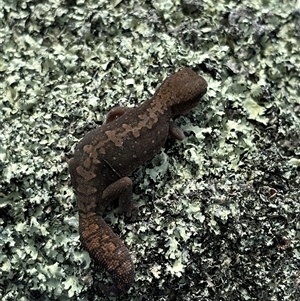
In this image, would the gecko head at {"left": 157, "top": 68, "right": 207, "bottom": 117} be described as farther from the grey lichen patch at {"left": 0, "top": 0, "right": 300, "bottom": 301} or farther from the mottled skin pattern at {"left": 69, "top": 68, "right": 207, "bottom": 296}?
the grey lichen patch at {"left": 0, "top": 0, "right": 300, "bottom": 301}

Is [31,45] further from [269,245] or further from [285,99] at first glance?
[269,245]

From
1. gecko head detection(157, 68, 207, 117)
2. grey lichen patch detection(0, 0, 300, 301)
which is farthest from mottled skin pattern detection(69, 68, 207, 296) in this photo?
grey lichen patch detection(0, 0, 300, 301)

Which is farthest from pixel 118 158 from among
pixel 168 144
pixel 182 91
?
pixel 182 91

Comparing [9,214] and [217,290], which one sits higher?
[9,214]

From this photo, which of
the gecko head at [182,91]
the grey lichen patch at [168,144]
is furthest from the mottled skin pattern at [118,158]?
the grey lichen patch at [168,144]

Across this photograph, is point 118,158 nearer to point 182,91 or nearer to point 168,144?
point 168,144

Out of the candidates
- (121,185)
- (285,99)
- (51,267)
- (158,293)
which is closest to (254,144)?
(285,99)
